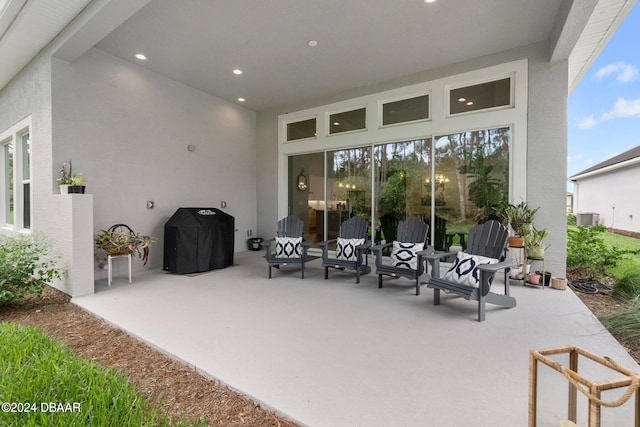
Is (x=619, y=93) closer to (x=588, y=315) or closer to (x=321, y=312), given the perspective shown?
(x=588, y=315)

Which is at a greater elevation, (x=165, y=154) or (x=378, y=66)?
(x=378, y=66)

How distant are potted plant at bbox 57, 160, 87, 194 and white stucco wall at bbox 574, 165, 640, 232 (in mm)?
9340

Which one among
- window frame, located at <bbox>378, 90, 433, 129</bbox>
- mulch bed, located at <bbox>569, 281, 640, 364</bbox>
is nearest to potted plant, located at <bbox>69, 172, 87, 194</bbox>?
window frame, located at <bbox>378, 90, 433, 129</bbox>

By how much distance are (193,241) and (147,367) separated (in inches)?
119

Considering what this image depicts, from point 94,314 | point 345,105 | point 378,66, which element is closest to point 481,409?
point 94,314

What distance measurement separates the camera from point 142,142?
16.8ft

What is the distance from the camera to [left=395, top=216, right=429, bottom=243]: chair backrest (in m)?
4.28

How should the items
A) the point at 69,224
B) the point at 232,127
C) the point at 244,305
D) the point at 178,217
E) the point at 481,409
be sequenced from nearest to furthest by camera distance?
the point at 481,409
the point at 244,305
the point at 69,224
the point at 178,217
the point at 232,127

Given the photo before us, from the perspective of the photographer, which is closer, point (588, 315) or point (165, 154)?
point (588, 315)

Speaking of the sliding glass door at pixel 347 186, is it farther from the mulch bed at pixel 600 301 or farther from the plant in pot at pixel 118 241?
the plant in pot at pixel 118 241

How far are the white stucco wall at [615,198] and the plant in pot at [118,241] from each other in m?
9.01

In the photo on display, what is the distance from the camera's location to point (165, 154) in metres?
5.46

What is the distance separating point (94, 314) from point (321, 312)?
8.35 ft

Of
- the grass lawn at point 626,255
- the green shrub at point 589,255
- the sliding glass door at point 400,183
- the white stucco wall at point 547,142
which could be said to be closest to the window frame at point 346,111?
the sliding glass door at point 400,183
